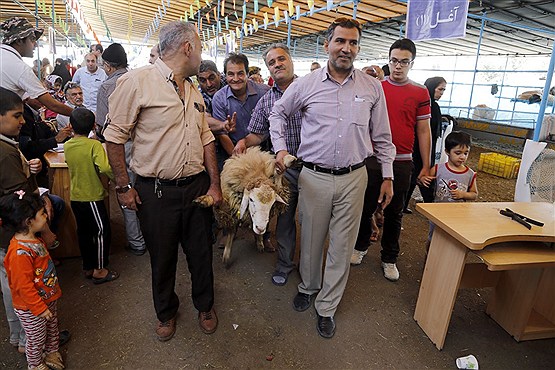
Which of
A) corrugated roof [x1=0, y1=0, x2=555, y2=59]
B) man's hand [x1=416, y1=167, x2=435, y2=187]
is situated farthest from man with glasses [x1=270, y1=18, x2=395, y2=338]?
corrugated roof [x1=0, y1=0, x2=555, y2=59]

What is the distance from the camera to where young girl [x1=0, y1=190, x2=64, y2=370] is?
173 cm

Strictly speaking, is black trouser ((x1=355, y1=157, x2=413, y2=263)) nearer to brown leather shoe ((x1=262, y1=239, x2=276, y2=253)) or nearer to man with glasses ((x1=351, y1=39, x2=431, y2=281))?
man with glasses ((x1=351, y1=39, x2=431, y2=281))

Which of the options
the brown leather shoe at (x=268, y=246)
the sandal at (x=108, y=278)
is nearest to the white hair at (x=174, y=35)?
the sandal at (x=108, y=278)

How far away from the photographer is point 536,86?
34.1 feet

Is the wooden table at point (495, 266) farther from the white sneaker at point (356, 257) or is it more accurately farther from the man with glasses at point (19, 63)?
the man with glasses at point (19, 63)

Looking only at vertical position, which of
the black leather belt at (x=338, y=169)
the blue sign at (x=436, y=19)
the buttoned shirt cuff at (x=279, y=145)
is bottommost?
the black leather belt at (x=338, y=169)

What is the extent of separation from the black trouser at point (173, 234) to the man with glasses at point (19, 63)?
3.92ft

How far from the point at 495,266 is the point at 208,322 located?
1.82 metres

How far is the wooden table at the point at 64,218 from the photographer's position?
3.08m

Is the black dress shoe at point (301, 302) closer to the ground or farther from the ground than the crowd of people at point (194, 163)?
closer to the ground

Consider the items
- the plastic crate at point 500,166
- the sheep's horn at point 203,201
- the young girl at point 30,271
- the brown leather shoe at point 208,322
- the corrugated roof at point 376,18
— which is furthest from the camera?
the corrugated roof at point 376,18

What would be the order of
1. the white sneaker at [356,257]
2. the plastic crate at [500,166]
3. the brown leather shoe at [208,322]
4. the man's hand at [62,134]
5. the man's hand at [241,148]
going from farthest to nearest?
the plastic crate at [500,166] → the white sneaker at [356,257] → the man's hand at [241,148] → the man's hand at [62,134] → the brown leather shoe at [208,322]

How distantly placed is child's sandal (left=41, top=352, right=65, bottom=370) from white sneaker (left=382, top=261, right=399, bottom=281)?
253 cm

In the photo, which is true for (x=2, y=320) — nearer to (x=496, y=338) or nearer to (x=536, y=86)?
(x=496, y=338)
